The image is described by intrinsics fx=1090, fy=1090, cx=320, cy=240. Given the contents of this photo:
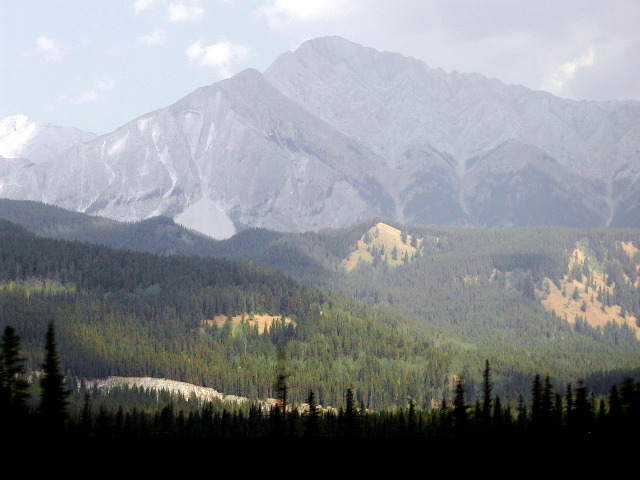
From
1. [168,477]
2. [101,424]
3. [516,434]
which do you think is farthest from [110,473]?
[516,434]

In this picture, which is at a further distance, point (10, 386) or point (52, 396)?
point (52, 396)

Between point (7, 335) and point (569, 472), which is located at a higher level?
point (7, 335)

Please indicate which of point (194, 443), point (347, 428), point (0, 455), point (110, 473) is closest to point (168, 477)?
point (110, 473)

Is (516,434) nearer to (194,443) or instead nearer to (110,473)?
(194,443)

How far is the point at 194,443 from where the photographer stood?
105 metres

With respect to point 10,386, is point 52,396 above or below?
below

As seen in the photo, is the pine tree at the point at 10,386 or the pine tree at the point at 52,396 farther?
the pine tree at the point at 52,396

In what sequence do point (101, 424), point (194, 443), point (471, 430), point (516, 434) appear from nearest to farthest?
1. point (194, 443)
2. point (101, 424)
3. point (516, 434)
4. point (471, 430)

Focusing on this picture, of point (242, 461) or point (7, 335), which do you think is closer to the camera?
point (242, 461)

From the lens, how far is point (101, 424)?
11944 centimetres

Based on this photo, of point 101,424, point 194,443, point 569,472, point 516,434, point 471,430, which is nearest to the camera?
point 569,472

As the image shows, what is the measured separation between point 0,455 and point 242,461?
773 inches

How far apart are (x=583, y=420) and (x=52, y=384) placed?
6429cm

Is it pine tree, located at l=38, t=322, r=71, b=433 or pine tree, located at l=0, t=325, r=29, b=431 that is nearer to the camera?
pine tree, located at l=0, t=325, r=29, b=431
